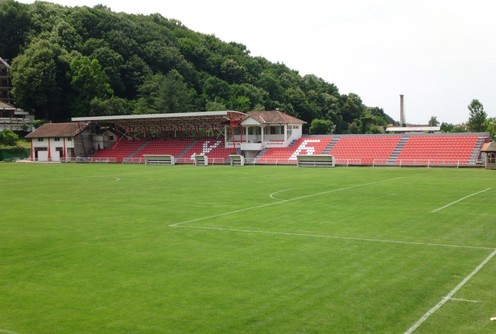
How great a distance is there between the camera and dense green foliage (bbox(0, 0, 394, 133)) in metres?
93.1

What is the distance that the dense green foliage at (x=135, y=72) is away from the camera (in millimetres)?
93125

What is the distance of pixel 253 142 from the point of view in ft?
211

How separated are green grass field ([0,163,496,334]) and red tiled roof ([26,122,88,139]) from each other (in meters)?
49.9

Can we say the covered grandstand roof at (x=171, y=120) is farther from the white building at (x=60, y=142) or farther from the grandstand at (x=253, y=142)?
the white building at (x=60, y=142)

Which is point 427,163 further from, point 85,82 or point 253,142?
point 85,82

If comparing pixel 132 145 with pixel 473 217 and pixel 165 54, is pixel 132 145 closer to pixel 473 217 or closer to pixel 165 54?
pixel 165 54

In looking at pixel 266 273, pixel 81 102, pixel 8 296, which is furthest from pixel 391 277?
pixel 81 102

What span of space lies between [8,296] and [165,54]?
111496mm

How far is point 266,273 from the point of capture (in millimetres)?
10852

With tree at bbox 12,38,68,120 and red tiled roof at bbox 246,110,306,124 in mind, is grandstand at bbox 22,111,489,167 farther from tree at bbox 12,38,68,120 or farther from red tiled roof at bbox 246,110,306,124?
tree at bbox 12,38,68,120

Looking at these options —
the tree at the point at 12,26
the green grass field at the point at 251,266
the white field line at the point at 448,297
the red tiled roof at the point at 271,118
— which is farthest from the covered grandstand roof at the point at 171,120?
the white field line at the point at 448,297

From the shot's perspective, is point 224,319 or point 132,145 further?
point 132,145

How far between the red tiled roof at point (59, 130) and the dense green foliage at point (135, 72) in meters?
15.2

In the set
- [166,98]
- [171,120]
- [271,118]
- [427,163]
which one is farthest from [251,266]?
[166,98]
